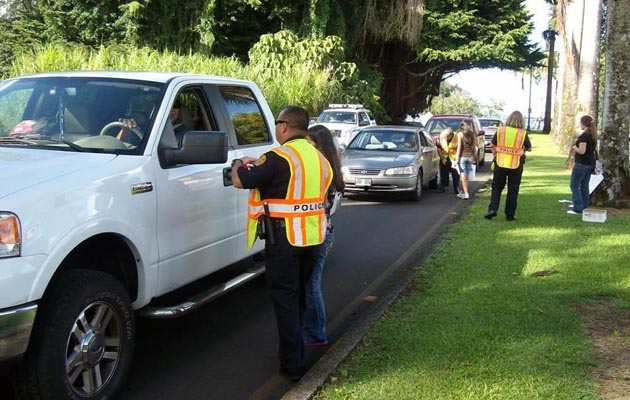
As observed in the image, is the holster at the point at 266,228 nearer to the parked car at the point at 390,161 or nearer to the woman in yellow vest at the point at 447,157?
the parked car at the point at 390,161

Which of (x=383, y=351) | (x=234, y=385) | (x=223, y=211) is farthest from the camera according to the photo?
(x=223, y=211)

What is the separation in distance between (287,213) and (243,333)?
5.50 ft

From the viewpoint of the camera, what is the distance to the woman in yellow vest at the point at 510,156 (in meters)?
10.6

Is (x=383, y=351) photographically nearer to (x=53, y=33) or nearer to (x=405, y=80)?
(x=53, y=33)

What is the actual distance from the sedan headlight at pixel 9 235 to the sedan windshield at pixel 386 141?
1199 centimetres

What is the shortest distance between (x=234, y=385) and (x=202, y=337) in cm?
102

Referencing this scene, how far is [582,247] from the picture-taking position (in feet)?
27.5

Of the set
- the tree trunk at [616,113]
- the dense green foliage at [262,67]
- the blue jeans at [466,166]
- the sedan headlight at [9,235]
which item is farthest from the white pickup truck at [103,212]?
the dense green foliage at [262,67]

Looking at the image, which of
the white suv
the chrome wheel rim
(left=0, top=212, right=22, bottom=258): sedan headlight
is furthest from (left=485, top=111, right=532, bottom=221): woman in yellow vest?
the white suv

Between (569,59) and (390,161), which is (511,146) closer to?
(390,161)

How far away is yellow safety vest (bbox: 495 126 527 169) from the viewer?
10.6 metres

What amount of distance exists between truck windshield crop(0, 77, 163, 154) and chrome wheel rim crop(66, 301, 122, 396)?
3.76 feet

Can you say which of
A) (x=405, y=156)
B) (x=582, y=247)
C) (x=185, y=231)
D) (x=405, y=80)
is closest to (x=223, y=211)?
(x=185, y=231)

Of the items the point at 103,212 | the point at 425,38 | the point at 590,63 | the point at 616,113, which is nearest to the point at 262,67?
the point at 590,63
